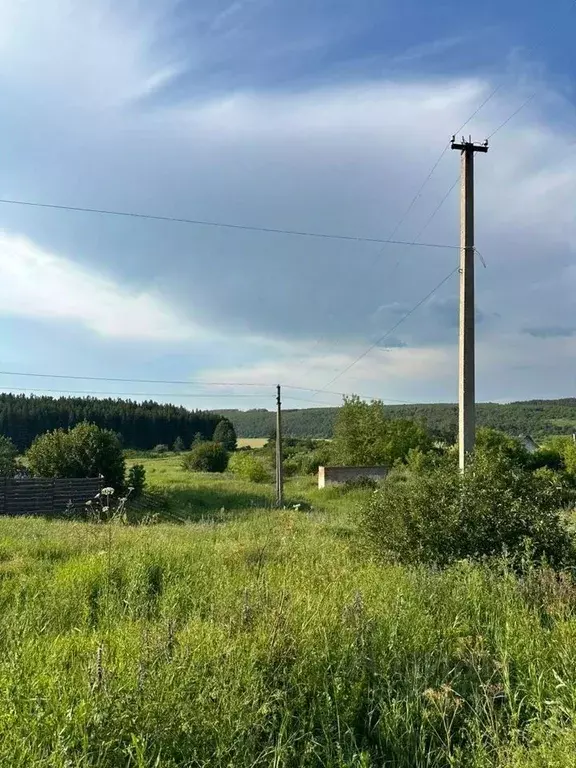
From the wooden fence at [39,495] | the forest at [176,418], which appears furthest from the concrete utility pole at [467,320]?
the forest at [176,418]

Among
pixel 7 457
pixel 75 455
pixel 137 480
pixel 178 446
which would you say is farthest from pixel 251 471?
pixel 178 446

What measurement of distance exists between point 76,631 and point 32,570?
297 centimetres

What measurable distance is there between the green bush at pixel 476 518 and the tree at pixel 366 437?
3901 cm

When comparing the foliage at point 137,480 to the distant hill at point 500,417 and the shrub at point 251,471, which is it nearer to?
the shrub at point 251,471

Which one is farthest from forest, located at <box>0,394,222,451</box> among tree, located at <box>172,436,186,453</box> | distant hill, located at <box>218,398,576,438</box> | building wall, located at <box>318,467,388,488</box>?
building wall, located at <box>318,467,388,488</box>

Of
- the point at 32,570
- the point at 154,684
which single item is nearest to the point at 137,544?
the point at 32,570

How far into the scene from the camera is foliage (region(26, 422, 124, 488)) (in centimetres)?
2361

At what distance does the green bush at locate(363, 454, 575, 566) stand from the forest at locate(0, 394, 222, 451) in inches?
2679

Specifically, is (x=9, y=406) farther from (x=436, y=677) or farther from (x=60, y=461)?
(x=436, y=677)

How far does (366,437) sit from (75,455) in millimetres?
28837

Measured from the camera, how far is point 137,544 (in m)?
8.25

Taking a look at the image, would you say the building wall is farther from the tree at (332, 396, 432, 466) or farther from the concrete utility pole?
the concrete utility pole

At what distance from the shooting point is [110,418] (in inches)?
3634

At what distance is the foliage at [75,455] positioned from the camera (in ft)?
77.5
